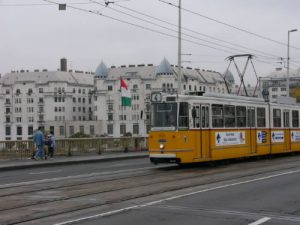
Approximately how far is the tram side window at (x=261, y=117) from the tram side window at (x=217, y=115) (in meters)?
4.15

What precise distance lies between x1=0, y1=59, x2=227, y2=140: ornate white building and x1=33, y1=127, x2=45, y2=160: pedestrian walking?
405 ft

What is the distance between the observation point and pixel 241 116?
26.9 m

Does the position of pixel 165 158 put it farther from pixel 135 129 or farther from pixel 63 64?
pixel 63 64

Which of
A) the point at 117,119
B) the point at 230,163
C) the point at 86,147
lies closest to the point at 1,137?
the point at 117,119

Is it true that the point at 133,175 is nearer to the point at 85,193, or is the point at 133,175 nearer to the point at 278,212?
the point at 85,193

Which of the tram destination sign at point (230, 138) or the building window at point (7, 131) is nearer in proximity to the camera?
the tram destination sign at point (230, 138)

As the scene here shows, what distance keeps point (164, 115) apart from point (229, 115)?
158 inches

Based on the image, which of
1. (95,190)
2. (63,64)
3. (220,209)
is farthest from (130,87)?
(220,209)

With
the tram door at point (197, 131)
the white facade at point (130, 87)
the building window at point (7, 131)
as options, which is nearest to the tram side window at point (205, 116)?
the tram door at point (197, 131)

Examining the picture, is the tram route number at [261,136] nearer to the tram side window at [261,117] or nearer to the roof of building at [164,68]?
the tram side window at [261,117]

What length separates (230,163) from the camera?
27094mm

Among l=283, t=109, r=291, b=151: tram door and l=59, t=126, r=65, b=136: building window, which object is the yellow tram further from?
l=59, t=126, r=65, b=136: building window

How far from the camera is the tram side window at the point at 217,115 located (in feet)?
80.1

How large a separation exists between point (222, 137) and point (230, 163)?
2549mm
